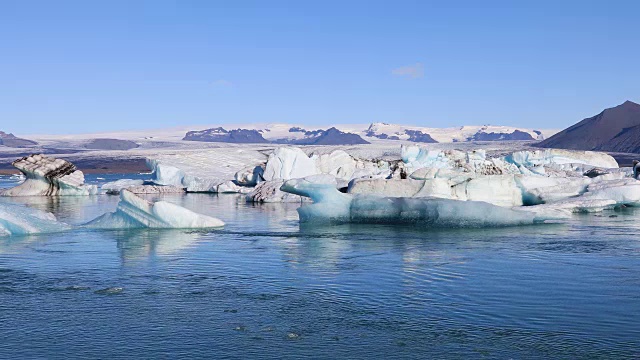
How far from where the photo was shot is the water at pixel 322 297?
5.52 meters

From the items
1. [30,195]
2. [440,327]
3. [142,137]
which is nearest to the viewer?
[440,327]

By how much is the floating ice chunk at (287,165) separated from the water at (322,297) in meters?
16.8

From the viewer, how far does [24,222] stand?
12.6 m

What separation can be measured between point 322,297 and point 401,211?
22.9ft

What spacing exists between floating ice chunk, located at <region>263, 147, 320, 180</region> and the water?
55.1 feet

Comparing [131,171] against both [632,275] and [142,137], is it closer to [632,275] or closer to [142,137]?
[142,137]

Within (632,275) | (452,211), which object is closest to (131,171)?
(452,211)

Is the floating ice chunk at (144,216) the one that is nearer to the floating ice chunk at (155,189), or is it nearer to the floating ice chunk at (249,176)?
the floating ice chunk at (155,189)

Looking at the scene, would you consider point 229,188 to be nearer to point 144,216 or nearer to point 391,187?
point 391,187

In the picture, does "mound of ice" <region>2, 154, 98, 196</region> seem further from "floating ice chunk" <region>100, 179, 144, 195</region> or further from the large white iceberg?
the large white iceberg

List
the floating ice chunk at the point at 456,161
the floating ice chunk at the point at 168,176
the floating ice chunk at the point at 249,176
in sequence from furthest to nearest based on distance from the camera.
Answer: the floating ice chunk at the point at 168,176
the floating ice chunk at the point at 249,176
the floating ice chunk at the point at 456,161

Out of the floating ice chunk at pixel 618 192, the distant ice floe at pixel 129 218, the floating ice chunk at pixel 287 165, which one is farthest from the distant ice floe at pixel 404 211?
the floating ice chunk at pixel 287 165

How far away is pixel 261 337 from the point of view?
18.9ft

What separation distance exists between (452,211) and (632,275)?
528 cm
